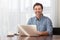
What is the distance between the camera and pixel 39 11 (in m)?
2.82

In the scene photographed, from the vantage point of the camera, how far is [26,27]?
7.03 ft

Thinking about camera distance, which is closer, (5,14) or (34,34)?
(34,34)

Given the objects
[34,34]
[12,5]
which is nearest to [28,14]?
[12,5]

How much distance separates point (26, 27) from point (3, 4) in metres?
1.33

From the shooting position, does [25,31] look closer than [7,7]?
Yes

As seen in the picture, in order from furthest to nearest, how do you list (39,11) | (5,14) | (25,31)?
(5,14) → (39,11) → (25,31)

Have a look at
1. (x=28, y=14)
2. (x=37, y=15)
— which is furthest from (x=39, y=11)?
(x=28, y=14)

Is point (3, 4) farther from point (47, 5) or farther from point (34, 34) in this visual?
point (34, 34)

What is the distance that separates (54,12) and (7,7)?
3.38 feet

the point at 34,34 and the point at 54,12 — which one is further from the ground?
the point at 54,12

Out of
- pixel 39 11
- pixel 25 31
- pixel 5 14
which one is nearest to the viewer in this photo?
pixel 25 31

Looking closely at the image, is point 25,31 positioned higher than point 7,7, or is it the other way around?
point 7,7

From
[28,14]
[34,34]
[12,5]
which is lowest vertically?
[34,34]

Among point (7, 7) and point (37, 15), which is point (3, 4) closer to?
point (7, 7)
